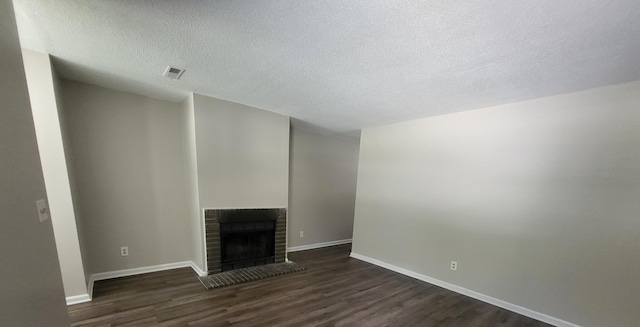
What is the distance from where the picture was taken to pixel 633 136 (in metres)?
2.04

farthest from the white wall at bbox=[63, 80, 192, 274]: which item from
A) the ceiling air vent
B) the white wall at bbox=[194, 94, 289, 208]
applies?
the ceiling air vent

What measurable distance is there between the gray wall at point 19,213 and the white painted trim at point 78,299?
4.76 ft

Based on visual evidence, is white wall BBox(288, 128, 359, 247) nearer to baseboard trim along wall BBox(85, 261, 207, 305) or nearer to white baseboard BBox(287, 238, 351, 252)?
white baseboard BBox(287, 238, 351, 252)

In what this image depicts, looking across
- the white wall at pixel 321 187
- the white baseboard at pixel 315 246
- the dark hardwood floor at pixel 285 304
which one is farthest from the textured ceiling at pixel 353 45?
the white baseboard at pixel 315 246

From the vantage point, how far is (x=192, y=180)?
325 cm

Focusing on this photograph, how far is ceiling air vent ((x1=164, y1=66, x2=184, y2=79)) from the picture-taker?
225cm

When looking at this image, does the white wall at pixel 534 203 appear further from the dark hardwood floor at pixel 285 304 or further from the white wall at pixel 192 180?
the white wall at pixel 192 180

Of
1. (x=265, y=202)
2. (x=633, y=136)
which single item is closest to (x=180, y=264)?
(x=265, y=202)

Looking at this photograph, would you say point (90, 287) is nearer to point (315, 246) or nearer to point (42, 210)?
point (42, 210)

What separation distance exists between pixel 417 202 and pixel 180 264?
3867mm

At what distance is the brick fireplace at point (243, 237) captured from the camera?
3.18 m

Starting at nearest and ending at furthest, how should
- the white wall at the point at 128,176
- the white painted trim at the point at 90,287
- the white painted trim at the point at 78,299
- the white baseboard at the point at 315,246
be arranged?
1. the white painted trim at the point at 78,299
2. the white painted trim at the point at 90,287
3. the white wall at the point at 128,176
4. the white baseboard at the point at 315,246

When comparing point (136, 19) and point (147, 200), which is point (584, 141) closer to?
point (136, 19)

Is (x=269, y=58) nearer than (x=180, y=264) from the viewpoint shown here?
Yes
